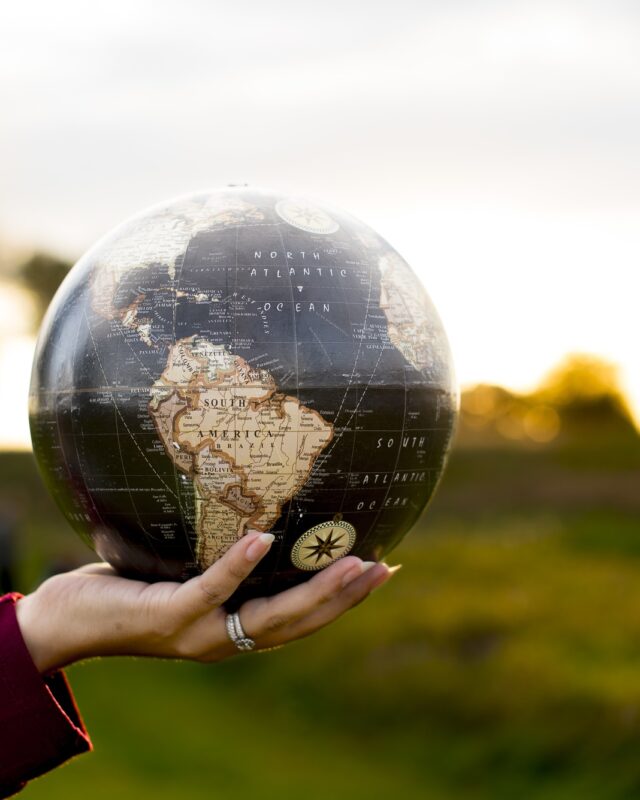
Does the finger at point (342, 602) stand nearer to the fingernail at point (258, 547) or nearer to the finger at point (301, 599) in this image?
the finger at point (301, 599)

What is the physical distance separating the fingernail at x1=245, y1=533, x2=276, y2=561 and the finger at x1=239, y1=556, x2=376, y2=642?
276 mm

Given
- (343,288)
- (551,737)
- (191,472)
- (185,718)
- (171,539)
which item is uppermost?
(343,288)

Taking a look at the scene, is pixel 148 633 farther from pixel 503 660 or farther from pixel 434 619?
pixel 434 619

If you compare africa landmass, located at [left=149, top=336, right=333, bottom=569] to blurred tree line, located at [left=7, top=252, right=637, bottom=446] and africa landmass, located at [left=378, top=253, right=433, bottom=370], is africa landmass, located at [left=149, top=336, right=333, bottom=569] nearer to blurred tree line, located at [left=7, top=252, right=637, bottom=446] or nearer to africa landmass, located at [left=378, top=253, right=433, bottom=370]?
africa landmass, located at [left=378, top=253, right=433, bottom=370]

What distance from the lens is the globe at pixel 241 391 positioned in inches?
157

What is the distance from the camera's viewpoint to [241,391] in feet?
12.9

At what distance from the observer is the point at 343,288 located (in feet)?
13.6

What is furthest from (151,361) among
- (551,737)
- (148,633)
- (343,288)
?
(551,737)

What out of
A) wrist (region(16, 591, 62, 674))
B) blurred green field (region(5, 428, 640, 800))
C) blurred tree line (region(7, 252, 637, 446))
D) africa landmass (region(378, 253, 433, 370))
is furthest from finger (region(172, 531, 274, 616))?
blurred tree line (region(7, 252, 637, 446))

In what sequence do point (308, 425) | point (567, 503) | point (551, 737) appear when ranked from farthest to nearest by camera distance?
point (567, 503), point (551, 737), point (308, 425)

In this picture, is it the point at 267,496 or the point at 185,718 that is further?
the point at 185,718

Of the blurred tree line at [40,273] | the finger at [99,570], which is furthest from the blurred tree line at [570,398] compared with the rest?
the finger at [99,570]

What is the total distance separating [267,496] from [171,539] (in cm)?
42

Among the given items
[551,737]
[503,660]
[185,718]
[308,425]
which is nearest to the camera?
[308,425]
